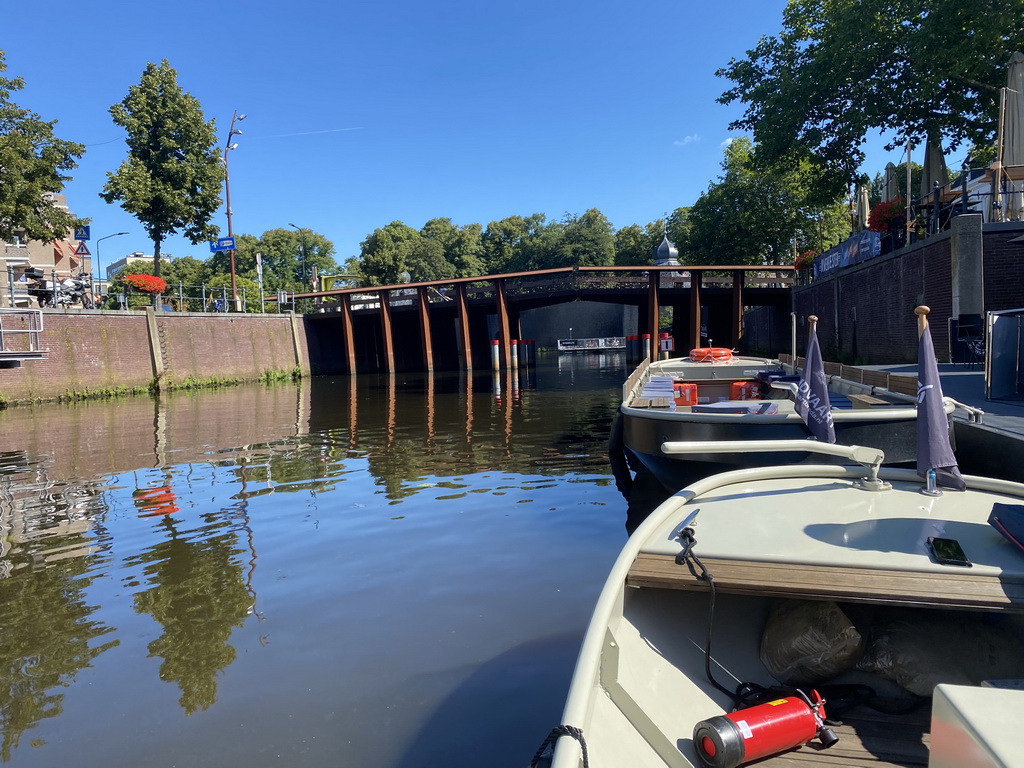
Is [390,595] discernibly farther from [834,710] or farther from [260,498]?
[260,498]

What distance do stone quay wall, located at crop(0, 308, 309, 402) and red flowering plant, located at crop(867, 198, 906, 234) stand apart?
2682 cm

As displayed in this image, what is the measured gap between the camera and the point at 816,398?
6.62 meters

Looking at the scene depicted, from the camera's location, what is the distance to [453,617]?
5.06 metres

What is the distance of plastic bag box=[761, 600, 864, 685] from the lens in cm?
317

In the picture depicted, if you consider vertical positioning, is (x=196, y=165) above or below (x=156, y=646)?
above

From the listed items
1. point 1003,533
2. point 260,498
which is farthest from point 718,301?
point 1003,533

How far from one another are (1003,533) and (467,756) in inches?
110

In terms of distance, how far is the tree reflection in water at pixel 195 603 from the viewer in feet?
14.3

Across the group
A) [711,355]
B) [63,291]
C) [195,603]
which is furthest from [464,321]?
[195,603]

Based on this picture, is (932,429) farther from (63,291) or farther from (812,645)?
(63,291)

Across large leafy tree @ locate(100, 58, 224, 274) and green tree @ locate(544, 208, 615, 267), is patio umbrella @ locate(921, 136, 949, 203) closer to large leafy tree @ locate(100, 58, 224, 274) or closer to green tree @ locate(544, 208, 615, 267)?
large leafy tree @ locate(100, 58, 224, 274)

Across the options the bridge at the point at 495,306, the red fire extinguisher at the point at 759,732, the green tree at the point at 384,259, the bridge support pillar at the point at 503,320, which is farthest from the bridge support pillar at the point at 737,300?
the green tree at the point at 384,259

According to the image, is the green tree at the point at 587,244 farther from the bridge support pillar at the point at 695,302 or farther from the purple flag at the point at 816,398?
the purple flag at the point at 816,398

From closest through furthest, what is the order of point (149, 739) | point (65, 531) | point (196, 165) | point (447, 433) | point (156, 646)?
1. point (149, 739)
2. point (156, 646)
3. point (65, 531)
4. point (447, 433)
5. point (196, 165)
